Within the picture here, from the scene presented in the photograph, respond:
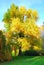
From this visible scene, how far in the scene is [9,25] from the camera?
64.6 feet

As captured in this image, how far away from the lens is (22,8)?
19.5 m

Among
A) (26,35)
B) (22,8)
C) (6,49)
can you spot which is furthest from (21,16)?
(6,49)

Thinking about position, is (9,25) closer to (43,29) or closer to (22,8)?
(22,8)

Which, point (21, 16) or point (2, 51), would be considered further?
point (21, 16)

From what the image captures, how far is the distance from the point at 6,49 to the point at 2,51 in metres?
0.31

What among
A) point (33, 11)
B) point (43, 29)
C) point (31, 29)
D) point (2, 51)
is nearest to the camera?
point (2, 51)

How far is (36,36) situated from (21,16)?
2.53 metres

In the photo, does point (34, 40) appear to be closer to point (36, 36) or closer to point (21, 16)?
point (36, 36)

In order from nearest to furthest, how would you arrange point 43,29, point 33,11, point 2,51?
point 2,51 → point 33,11 → point 43,29

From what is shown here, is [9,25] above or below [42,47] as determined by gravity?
above

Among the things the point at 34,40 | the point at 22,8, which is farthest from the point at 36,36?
the point at 22,8

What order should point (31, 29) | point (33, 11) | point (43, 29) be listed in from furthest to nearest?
1. point (43, 29)
2. point (33, 11)
3. point (31, 29)

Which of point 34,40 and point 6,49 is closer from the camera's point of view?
point 6,49

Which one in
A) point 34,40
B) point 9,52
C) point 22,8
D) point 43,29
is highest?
point 22,8
